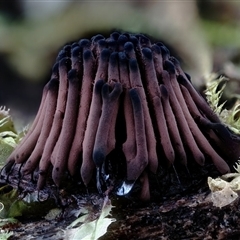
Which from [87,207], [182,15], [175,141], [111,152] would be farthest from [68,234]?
[182,15]

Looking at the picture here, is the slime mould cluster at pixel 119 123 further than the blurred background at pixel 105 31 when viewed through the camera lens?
No

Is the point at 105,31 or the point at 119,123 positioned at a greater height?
the point at 105,31

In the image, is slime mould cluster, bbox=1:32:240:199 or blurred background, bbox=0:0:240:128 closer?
slime mould cluster, bbox=1:32:240:199

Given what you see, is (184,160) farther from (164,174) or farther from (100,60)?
(100,60)

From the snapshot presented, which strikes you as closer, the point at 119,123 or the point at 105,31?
the point at 119,123
